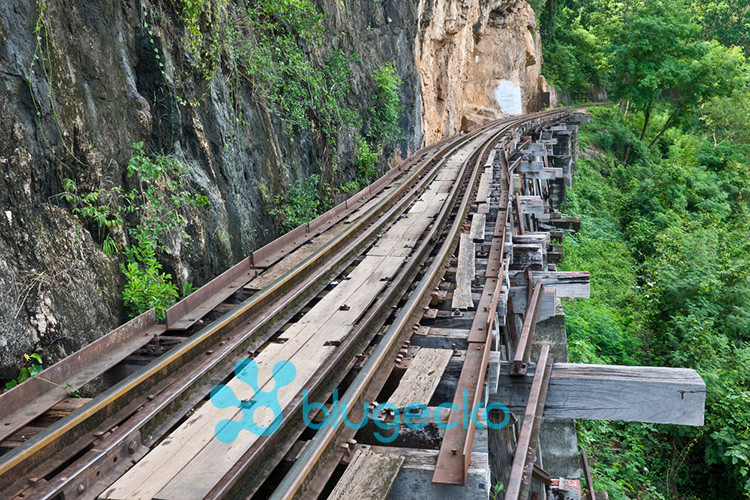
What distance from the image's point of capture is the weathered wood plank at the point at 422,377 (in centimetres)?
369

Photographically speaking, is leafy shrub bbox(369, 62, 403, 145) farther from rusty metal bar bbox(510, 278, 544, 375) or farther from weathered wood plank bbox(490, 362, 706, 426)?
weathered wood plank bbox(490, 362, 706, 426)

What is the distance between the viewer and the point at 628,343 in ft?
39.4

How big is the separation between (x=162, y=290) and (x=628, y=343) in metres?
9.55

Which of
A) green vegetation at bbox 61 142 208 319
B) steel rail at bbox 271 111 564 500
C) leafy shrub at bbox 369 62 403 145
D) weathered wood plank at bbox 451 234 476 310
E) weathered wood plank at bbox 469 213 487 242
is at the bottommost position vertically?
steel rail at bbox 271 111 564 500

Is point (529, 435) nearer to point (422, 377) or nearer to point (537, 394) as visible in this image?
point (537, 394)

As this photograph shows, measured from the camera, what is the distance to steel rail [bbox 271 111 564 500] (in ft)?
9.48

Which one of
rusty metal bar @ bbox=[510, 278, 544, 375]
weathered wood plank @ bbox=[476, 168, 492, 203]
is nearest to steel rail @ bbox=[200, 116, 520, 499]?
rusty metal bar @ bbox=[510, 278, 544, 375]

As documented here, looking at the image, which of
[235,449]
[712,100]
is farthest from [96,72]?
[712,100]

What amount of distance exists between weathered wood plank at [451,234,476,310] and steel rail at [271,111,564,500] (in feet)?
0.79

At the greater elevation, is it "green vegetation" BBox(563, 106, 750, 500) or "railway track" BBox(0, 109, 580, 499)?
"railway track" BBox(0, 109, 580, 499)

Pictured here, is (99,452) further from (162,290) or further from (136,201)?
(136,201)

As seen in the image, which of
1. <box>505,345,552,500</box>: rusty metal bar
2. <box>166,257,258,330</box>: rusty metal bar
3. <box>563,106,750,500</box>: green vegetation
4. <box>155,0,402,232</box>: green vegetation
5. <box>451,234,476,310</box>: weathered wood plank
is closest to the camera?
<box>505,345,552,500</box>: rusty metal bar

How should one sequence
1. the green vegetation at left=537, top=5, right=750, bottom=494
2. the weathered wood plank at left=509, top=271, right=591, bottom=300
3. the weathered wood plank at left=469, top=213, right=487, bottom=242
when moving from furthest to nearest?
the green vegetation at left=537, top=5, right=750, bottom=494 < the weathered wood plank at left=469, top=213, right=487, bottom=242 < the weathered wood plank at left=509, top=271, right=591, bottom=300

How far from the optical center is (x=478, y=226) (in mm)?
8195
